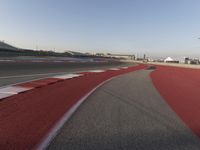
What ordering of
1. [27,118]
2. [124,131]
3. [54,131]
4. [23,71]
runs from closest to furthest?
[54,131] < [124,131] < [27,118] < [23,71]

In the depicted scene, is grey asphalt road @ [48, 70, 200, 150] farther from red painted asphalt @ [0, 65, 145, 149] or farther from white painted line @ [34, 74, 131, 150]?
red painted asphalt @ [0, 65, 145, 149]

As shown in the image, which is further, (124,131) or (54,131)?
(124,131)

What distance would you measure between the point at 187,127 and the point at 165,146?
145 cm

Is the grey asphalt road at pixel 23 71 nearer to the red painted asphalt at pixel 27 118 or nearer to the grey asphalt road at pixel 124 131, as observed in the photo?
the red painted asphalt at pixel 27 118

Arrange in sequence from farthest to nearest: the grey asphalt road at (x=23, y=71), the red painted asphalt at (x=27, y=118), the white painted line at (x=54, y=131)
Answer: the grey asphalt road at (x=23, y=71) < the red painted asphalt at (x=27, y=118) < the white painted line at (x=54, y=131)

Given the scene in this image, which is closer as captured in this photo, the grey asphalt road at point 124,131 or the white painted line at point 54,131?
the white painted line at point 54,131

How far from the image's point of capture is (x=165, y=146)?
11.8 feet

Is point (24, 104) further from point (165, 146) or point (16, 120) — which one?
point (165, 146)

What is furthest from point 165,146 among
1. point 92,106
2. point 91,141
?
point 92,106

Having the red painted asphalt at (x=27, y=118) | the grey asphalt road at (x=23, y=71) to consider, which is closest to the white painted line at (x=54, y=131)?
the red painted asphalt at (x=27, y=118)

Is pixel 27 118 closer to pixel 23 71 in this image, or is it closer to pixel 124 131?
pixel 124 131

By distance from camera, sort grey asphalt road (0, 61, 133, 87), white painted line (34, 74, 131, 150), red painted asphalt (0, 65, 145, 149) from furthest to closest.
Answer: grey asphalt road (0, 61, 133, 87), red painted asphalt (0, 65, 145, 149), white painted line (34, 74, 131, 150)

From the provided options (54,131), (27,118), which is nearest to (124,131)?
(54,131)

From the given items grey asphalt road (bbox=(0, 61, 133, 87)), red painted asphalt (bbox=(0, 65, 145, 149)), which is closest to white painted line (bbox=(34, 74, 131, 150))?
red painted asphalt (bbox=(0, 65, 145, 149))
